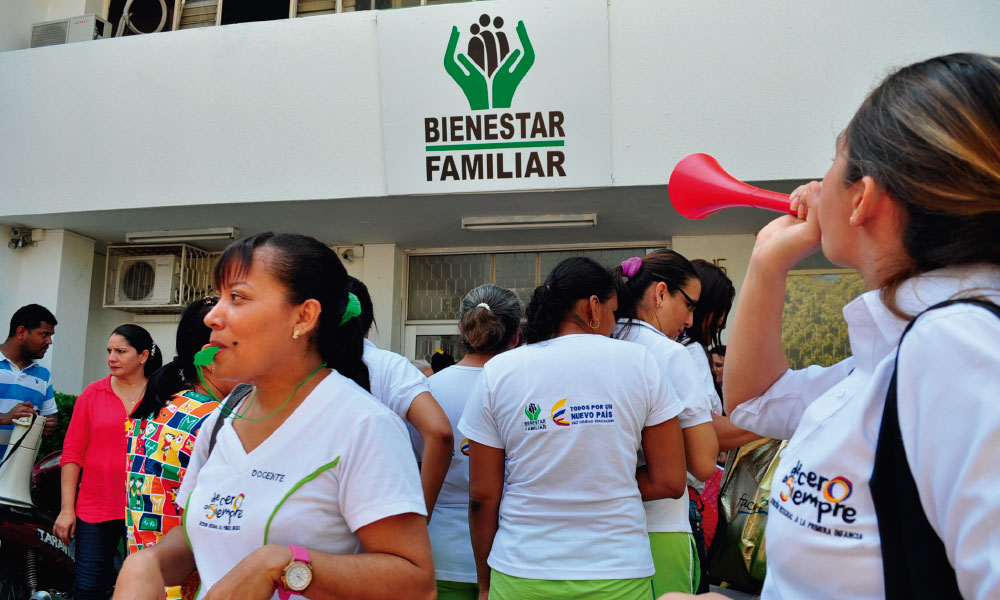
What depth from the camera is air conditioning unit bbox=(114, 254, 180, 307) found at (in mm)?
7207

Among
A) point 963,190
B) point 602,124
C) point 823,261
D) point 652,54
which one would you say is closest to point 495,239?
point 602,124

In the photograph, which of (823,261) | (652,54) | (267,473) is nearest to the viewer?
(267,473)

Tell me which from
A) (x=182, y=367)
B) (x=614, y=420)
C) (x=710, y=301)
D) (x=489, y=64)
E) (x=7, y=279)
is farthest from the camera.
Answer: (x=7, y=279)

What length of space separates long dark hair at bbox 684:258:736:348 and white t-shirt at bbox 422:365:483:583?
3.18 ft

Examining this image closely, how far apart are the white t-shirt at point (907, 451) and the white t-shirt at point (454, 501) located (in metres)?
1.51

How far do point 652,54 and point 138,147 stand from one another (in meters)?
4.23

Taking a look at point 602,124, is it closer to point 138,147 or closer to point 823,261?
point 823,261

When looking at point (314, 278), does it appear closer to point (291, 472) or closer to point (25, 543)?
point (291, 472)

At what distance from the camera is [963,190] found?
838 millimetres

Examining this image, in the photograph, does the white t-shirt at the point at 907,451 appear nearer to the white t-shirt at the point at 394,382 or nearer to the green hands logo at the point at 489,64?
the white t-shirt at the point at 394,382

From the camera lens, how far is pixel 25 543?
4.08m

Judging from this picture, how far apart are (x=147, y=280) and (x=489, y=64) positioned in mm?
4183

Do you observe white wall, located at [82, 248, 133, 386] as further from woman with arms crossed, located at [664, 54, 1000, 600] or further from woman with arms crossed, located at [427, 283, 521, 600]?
woman with arms crossed, located at [664, 54, 1000, 600]

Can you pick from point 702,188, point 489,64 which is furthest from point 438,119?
point 702,188
